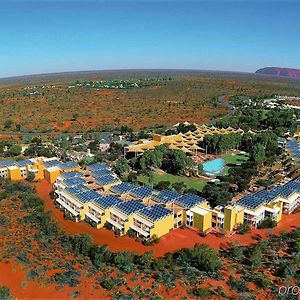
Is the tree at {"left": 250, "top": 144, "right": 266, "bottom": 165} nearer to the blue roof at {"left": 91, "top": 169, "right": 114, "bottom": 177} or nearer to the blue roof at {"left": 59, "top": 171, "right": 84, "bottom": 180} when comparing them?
the blue roof at {"left": 91, "top": 169, "right": 114, "bottom": 177}

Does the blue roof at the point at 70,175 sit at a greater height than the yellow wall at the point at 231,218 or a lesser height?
greater

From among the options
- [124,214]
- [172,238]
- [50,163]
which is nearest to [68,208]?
[124,214]

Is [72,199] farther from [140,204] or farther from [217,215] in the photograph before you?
[217,215]

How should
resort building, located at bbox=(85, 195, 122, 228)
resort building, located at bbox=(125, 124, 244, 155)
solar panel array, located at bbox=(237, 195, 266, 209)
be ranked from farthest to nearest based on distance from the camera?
resort building, located at bbox=(125, 124, 244, 155) < solar panel array, located at bbox=(237, 195, 266, 209) < resort building, located at bbox=(85, 195, 122, 228)

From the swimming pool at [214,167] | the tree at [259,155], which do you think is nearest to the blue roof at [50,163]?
the swimming pool at [214,167]

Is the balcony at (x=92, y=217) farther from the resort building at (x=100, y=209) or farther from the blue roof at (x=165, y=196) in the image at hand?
the blue roof at (x=165, y=196)

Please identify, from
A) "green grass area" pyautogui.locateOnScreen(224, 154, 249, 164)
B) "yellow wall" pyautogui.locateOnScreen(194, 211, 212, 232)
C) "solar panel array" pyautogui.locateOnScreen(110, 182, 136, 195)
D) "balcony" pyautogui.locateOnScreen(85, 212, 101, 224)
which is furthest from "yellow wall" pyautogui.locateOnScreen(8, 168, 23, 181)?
"green grass area" pyautogui.locateOnScreen(224, 154, 249, 164)
